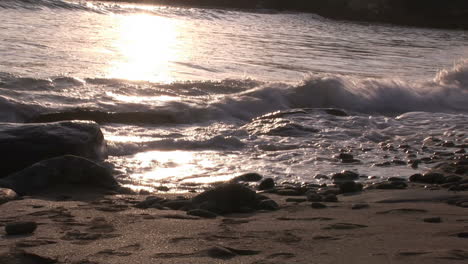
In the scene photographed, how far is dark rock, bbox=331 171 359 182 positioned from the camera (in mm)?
5234

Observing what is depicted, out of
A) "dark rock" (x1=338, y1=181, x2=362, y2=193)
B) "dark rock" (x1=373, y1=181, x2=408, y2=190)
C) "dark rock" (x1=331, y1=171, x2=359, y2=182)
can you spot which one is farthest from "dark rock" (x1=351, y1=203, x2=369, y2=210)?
"dark rock" (x1=331, y1=171, x2=359, y2=182)

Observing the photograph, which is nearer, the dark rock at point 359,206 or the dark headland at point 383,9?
the dark rock at point 359,206

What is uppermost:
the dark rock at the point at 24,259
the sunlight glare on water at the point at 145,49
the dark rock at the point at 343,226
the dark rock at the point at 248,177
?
the dark rock at the point at 343,226

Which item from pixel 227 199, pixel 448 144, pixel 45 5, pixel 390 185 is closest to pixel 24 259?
pixel 227 199

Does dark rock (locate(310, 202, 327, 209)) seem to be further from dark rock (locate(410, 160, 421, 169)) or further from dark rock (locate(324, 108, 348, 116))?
dark rock (locate(324, 108, 348, 116))

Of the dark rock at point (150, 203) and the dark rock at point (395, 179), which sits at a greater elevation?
the dark rock at point (150, 203)

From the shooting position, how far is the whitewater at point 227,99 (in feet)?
19.2

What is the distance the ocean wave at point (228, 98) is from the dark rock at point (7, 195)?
118 inches

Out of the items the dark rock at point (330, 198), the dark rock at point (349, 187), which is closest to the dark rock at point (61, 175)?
the dark rock at point (330, 198)

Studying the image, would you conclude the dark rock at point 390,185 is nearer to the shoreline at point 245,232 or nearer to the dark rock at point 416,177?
the dark rock at point 416,177

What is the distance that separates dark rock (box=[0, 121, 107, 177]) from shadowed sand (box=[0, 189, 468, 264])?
941mm

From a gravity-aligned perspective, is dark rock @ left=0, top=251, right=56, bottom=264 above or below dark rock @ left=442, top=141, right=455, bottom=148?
above

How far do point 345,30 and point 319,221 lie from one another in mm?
20620

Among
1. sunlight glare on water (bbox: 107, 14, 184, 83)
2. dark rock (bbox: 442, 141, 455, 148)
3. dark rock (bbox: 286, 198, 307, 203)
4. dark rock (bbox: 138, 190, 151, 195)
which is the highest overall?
dark rock (bbox: 286, 198, 307, 203)
